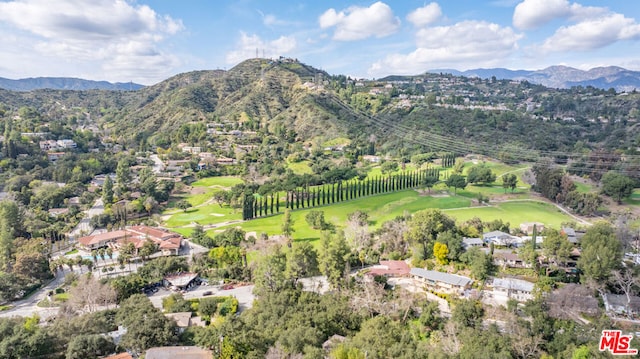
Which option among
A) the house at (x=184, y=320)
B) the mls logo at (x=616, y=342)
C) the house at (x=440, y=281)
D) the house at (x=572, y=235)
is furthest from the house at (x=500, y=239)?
the house at (x=184, y=320)

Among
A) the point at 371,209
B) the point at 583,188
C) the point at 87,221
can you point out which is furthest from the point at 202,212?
the point at 583,188

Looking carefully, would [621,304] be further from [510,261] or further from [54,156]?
[54,156]

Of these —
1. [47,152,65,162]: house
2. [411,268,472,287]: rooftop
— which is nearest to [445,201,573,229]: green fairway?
[411,268,472,287]: rooftop

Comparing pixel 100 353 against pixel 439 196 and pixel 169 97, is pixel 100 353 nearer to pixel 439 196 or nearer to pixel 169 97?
pixel 439 196

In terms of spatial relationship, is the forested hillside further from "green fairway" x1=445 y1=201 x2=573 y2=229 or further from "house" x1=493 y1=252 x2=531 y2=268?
"house" x1=493 y1=252 x2=531 y2=268

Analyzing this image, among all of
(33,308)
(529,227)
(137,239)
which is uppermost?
(529,227)

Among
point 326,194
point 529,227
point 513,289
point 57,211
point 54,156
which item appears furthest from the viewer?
point 54,156
